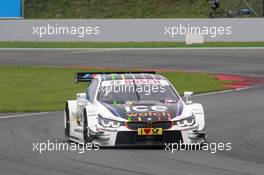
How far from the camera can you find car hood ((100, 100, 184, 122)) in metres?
13.4

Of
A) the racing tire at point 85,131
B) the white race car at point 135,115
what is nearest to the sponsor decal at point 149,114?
the white race car at point 135,115

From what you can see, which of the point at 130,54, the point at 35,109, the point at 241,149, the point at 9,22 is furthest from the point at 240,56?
the point at 241,149

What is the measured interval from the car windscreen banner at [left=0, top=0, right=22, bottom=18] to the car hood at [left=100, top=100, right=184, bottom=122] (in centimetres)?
3990

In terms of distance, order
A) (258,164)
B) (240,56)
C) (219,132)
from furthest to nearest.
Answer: (240,56) → (219,132) → (258,164)

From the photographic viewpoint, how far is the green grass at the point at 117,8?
197ft

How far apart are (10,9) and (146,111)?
134 ft

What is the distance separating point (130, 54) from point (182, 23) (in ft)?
18.8

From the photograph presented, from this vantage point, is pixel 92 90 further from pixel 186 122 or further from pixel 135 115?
pixel 186 122

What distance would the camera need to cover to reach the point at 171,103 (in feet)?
46.5

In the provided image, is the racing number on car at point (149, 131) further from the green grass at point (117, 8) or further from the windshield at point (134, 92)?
the green grass at point (117, 8)

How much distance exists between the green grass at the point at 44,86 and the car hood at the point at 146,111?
26.9ft

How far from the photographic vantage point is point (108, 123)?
1350 centimetres

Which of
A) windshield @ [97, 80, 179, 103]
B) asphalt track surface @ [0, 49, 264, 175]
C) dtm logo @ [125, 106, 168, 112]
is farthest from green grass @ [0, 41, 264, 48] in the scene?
dtm logo @ [125, 106, 168, 112]

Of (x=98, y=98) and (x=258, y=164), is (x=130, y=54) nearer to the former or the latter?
(x=98, y=98)
